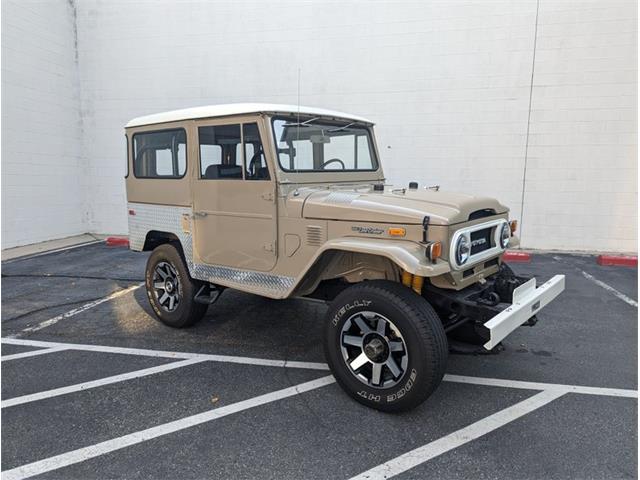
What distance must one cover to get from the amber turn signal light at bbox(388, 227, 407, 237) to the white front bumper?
83 cm

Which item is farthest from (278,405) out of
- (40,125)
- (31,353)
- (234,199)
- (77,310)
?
(40,125)

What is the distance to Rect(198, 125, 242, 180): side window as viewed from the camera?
4.05 m

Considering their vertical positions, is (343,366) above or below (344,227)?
below

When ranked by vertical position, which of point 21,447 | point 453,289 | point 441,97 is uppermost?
point 441,97

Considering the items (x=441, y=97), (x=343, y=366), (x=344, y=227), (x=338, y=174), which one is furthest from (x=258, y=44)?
(x=343, y=366)

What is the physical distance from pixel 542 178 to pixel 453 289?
21.2ft

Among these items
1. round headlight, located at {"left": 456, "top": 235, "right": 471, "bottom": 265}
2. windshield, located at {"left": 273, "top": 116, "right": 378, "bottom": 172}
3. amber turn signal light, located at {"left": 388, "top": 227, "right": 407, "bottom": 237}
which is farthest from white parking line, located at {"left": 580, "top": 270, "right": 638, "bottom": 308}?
amber turn signal light, located at {"left": 388, "top": 227, "right": 407, "bottom": 237}

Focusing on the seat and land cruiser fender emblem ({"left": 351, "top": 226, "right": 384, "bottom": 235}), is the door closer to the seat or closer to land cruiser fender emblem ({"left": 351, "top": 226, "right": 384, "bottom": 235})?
the seat

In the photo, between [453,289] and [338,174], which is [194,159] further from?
[453,289]

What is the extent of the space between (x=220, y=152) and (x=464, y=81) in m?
6.31

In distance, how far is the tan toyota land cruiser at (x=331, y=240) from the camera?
10.3 feet

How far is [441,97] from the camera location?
8883 millimetres

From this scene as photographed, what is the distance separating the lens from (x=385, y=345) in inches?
127

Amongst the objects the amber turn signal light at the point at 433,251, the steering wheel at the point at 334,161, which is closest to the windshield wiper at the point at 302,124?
the steering wheel at the point at 334,161
